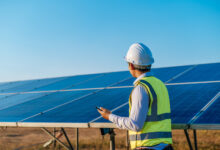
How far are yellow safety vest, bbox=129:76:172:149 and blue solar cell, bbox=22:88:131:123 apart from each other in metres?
2.78

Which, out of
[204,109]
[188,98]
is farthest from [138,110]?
[188,98]

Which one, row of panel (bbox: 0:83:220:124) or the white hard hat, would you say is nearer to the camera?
the white hard hat

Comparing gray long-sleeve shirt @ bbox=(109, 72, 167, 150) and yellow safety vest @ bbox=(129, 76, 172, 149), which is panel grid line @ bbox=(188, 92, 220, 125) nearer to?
yellow safety vest @ bbox=(129, 76, 172, 149)

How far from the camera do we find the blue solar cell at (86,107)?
20.2 ft

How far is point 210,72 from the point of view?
8.25m

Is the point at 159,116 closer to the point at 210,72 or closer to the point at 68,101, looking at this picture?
the point at 68,101

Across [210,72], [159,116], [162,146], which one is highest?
[210,72]

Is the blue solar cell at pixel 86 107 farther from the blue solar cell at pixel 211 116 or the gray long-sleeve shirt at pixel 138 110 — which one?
the gray long-sleeve shirt at pixel 138 110

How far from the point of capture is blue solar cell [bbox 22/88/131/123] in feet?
20.2

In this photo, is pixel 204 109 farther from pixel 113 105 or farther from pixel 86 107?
pixel 86 107

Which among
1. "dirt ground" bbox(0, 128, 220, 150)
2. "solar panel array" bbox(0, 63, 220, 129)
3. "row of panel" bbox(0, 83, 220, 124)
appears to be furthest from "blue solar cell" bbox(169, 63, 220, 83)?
"dirt ground" bbox(0, 128, 220, 150)

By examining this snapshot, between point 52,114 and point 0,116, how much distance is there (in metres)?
2.12

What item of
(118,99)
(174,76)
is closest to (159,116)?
(118,99)

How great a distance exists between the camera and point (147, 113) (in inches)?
116
